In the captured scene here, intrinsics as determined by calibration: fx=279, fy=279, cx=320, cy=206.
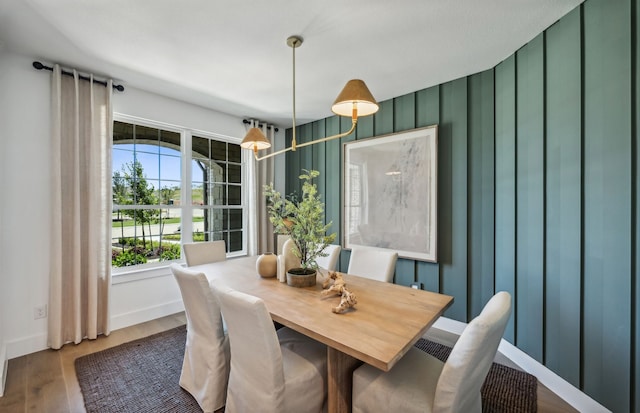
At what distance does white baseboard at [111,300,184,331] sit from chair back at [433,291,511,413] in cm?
321

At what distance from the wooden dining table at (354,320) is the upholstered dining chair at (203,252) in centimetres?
94

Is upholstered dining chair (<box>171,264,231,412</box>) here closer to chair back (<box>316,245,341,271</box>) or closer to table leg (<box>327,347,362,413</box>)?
table leg (<box>327,347,362,413</box>)

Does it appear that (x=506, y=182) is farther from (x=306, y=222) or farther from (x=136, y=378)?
(x=136, y=378)

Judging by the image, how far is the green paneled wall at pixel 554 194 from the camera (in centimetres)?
157

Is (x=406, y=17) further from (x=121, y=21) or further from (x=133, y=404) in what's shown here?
(x=133, y=404)

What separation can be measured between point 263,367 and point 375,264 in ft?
4.57

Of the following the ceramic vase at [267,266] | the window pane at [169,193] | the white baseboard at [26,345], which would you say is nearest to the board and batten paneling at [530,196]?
the ceramic vase at [267,266]

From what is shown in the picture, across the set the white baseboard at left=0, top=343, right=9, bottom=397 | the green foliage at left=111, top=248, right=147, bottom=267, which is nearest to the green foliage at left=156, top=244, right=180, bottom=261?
the green foliage at left=111, top=248, right=147, bottom=267

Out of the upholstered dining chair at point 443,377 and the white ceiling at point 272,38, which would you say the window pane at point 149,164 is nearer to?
the white ceiling at point 272,38

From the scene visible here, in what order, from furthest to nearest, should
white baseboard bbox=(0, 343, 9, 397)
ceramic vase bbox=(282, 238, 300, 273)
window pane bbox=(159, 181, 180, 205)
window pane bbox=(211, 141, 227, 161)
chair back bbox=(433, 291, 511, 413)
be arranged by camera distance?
window pane bbox=(211, 141, 227, 161)
window pane bbox=(159, 181, 180, 205)
ceramic vase bbox=(282, 238, 300, 273)
white baseboard bbox=(0, 343, 9, 397)
chair back bbox=(433, 291, 511, 413)

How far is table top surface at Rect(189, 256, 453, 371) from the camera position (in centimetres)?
118

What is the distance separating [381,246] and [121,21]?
3.14 metres

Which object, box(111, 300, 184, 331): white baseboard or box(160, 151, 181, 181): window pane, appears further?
box(160, 151, 181, 181): window pane

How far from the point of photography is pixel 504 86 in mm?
2525
